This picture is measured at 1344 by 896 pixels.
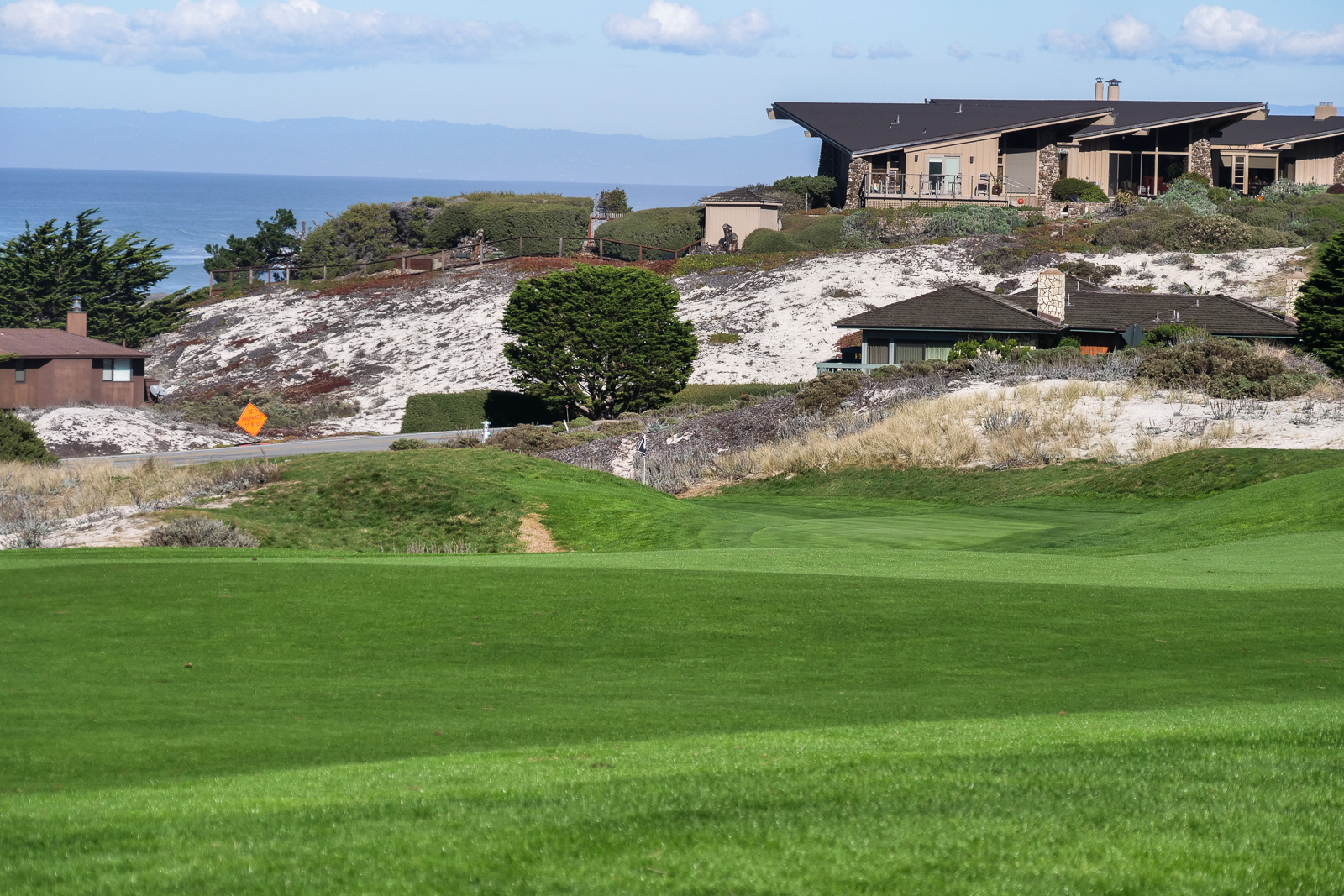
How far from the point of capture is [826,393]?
1639 inches

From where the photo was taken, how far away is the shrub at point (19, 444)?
114ft

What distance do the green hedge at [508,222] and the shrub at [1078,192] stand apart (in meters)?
27.3

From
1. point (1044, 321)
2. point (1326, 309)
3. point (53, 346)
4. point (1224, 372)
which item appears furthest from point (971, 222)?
point (53, 346)

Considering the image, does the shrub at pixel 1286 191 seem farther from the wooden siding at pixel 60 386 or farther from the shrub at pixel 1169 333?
the wooden siding at pixel 60 386

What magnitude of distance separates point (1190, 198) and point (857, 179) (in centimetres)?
1703

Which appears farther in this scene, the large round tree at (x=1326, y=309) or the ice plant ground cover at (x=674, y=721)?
the large round tree at (x=1326, y=309)

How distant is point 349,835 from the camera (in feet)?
21.3

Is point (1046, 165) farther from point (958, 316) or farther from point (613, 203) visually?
point (958, 316)

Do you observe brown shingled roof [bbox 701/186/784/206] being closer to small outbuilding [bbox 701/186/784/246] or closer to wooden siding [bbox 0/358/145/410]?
small outbuilding [bbox 701/186/784/246]

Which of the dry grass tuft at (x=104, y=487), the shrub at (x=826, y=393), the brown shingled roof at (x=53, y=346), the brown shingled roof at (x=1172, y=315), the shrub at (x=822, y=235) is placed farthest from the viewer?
the shrub at (x=822, y=235)

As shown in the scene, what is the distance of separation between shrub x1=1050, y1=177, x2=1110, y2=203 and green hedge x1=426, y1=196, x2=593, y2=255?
27.3 metres

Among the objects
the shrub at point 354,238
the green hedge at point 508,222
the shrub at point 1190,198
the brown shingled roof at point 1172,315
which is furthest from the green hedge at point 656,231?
the brown shingled roof at point 1172,315

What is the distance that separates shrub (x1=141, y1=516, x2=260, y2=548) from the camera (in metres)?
22.3

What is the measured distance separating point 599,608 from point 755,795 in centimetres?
617
